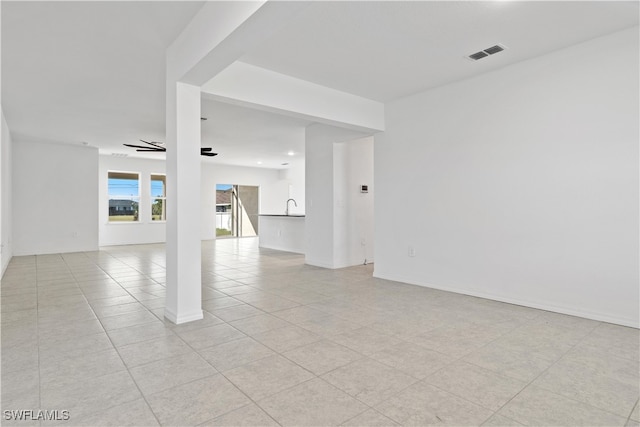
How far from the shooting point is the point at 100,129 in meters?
6.39

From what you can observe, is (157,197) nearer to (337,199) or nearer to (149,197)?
(149,197)

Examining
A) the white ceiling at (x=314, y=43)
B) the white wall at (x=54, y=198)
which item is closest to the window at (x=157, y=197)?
the white wall at (x=54, y=198)

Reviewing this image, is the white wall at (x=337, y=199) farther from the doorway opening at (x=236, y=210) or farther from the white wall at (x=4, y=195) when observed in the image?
the doorway opening at (x=236, y=210)

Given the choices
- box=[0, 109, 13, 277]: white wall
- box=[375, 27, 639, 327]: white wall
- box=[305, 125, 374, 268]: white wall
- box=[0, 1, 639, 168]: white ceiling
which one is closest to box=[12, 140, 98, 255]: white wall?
box=[0, 109, 13, 277]: white wall

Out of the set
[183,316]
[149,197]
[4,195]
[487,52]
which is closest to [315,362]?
[183,316]

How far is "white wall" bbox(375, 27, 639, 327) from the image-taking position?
294 cm

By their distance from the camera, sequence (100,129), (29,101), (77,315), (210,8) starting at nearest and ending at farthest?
(210,8), (77,315), (29,101), (100,129)

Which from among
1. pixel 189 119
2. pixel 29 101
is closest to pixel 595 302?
pixel 189 119

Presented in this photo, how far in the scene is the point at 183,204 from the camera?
3025 millimetres

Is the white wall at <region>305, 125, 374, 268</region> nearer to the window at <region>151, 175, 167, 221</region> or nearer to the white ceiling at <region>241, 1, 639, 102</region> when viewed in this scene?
the white ceiling at <region>241, 1, 639, 102</region>

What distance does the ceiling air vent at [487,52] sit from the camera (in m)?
3.18

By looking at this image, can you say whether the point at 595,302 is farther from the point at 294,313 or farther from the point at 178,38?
the point at 178,38

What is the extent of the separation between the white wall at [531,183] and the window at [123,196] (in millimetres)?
8324

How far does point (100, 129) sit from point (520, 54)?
6.82 metres
